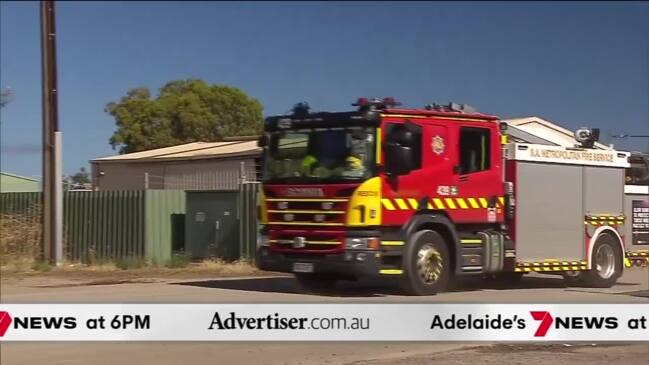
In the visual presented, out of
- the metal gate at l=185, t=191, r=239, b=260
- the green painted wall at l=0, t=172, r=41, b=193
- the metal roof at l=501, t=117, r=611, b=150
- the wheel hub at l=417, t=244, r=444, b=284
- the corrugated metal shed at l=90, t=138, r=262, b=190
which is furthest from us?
the green painted wall at l=0, t=172, r=41, b=193

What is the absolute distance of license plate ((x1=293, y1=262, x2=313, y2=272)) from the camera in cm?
1406

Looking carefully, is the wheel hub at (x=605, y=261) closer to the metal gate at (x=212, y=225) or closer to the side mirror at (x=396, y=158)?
the side mirror at (x=396, y=158)

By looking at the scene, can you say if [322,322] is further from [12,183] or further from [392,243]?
[12,183]

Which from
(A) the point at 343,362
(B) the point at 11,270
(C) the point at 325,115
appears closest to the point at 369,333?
(A) the point at 343,362

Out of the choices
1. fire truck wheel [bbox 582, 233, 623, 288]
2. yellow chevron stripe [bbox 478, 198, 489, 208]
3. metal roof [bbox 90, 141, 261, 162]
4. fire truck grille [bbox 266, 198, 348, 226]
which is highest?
metal roof [bbox 90, 141, 261, 162]

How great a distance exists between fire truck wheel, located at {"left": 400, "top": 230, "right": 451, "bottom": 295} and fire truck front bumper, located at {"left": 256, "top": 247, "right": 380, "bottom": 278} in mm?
614

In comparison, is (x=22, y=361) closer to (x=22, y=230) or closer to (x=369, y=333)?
(x=369, y=333)

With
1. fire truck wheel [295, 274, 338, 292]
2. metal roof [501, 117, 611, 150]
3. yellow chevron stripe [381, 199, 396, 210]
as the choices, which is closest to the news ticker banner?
yellow chevron stripe [381, 199, 396, 210]

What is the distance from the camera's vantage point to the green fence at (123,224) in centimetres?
2230

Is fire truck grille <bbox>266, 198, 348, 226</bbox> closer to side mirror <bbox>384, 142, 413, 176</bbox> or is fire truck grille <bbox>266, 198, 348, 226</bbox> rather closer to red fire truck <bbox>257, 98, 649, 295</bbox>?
red fire truck <bbox>257, 98, 649, 295</bbox>

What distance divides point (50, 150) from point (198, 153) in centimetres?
1126

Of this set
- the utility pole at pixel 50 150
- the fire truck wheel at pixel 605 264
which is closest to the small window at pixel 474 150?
the fire truck wheel at pixel 605 264

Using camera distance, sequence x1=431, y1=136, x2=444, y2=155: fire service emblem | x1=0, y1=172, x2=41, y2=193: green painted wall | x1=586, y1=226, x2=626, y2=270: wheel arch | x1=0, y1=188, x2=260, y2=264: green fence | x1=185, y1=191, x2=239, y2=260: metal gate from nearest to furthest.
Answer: x1=431, y1=136, x2=444, y2=155: fire service emblem → x1=586, y1=226, x2=626, y2=270: wheel arch → x1=185, y1=191, x2=239, y2=260: metal gate → x1=0, y1=188, x2=260, y2=264: green fence → x1=0, y1=172, x2=41, y2=193: green painted wall

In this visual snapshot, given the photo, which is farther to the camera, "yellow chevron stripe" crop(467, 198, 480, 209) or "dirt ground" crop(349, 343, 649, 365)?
"yellow chevron stripe" crop(467, 198, 480, 209)
